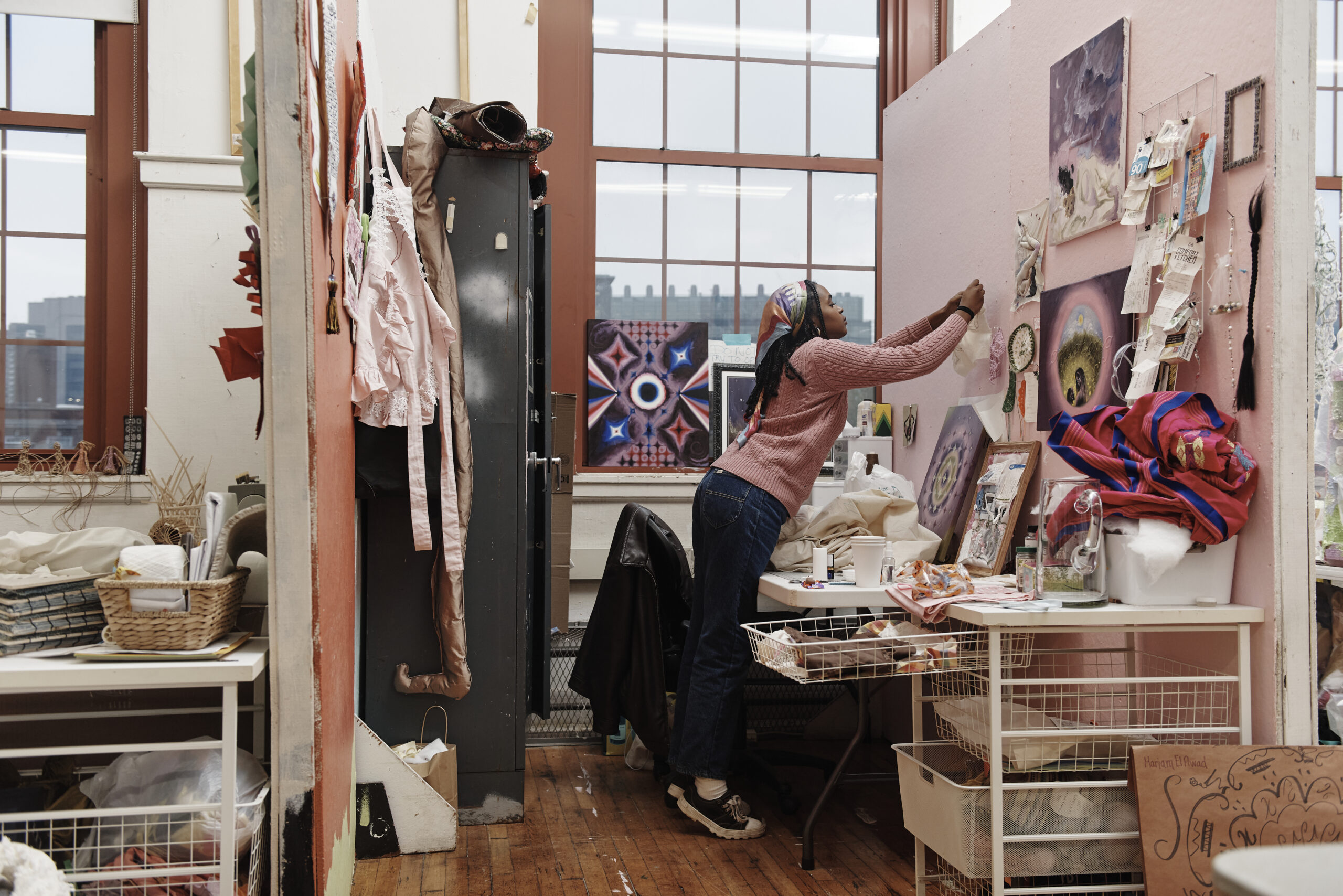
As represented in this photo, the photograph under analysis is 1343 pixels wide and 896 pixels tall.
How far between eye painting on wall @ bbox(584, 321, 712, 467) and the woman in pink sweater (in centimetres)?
126

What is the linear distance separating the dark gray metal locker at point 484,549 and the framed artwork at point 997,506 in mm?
1351

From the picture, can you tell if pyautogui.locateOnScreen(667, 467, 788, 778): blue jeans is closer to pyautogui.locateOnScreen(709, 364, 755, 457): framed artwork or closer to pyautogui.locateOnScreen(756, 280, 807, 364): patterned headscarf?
pyautogui.locateOnScreen(756, 280, 807, 364): patterned headscarf

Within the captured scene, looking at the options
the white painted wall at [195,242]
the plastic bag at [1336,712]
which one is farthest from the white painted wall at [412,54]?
the plastic bag at [1336,712]

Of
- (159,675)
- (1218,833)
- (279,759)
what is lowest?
(1218,833)

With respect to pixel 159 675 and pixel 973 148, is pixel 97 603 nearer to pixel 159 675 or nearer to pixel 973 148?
pixel 159 675

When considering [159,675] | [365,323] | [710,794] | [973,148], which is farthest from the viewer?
[973,148]

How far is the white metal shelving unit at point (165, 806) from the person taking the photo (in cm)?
166

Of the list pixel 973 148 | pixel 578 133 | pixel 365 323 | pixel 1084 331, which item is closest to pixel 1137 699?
pixel 1084 331

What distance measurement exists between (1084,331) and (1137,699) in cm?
94

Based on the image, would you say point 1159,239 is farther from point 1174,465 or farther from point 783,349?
point 783,349

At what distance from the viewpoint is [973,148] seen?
3182 millimetres

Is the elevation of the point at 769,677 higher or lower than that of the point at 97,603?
lower

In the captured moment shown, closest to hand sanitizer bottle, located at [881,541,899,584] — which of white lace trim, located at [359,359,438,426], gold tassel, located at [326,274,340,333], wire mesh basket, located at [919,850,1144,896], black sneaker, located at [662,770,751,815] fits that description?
wire mesh basket, located at [919,850,1144,896]

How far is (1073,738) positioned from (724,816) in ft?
3.56
